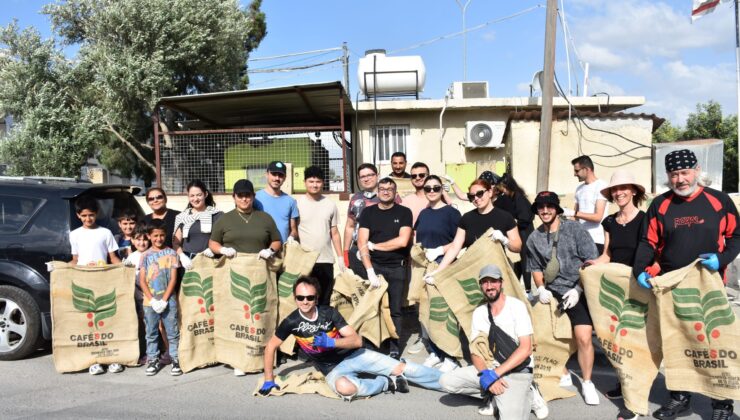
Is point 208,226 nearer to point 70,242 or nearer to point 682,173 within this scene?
point 70,242

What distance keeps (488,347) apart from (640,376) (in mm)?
1083

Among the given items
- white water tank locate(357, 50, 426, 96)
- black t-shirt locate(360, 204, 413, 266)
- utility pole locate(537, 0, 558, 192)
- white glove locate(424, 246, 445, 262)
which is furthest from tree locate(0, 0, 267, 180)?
white glove locate(424, 246, 445, 262)

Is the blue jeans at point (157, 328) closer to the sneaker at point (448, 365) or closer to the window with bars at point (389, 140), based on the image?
the sneaker at point (448, 365)

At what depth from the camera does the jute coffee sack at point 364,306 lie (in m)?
4.77

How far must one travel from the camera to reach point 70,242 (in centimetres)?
516

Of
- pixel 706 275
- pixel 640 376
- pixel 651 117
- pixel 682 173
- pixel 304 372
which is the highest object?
pixel 651 117

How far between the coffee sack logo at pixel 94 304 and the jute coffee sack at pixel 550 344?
3.85 meters

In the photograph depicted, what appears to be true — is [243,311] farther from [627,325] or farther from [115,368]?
[627,325]

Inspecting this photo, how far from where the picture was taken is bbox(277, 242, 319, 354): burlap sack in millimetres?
5016

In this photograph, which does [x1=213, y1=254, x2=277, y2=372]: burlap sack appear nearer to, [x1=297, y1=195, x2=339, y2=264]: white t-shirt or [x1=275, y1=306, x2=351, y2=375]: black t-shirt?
[x1=297, y1=195, x2=339, y2=264]: white t-shirt

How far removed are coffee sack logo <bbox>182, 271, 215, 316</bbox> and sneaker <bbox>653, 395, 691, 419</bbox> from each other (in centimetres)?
379

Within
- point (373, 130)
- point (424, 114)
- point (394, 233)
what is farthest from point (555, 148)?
point (394, 233)

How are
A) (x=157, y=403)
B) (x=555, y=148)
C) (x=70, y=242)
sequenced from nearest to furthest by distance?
1. (x=157, y=403)
2. (x=70, y=242)
3. (x=555, y=148)

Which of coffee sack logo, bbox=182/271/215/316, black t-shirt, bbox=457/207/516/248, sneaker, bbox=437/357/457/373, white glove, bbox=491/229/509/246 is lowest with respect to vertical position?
sneaker, bbox=437/357/457/373
